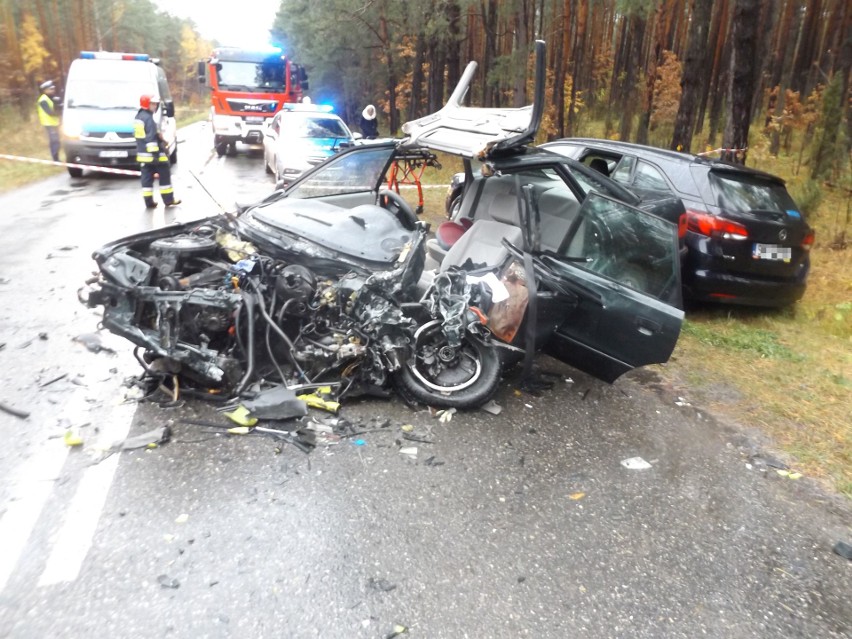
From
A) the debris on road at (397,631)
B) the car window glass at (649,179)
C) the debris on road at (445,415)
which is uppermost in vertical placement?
the car window glass at (649,179)

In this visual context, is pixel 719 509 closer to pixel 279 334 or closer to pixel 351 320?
pixel 351 320

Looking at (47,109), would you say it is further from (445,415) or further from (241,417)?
(445,415)

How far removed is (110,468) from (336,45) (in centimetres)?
3097

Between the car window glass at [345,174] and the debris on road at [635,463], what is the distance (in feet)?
10.7

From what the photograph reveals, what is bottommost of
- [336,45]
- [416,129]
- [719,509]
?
[719,509]

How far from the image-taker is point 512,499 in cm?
340

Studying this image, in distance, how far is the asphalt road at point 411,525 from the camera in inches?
101

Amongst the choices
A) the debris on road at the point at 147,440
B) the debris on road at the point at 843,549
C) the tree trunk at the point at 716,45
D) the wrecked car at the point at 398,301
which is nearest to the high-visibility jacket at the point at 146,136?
the wrecked car at the point at 398,301

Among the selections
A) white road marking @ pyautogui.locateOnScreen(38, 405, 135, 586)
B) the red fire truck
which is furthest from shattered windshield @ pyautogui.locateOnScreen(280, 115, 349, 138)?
white road marking @ pyautogui.locateOnScreen(38, 405, 135, 586)

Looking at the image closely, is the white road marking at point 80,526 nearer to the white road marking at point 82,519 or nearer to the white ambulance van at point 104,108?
the white road marking at point 82,519

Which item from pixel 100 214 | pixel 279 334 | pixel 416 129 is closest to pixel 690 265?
pixel 416 129

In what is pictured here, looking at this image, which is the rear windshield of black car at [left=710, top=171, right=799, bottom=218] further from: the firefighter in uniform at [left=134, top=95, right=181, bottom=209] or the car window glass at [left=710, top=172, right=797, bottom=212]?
the firefighter in uniform at [left=134, top=95, right=181, bottom=209]

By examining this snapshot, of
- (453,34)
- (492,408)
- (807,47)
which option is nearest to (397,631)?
(492,408)

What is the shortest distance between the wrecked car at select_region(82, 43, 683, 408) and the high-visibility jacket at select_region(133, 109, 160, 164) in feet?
20.4
